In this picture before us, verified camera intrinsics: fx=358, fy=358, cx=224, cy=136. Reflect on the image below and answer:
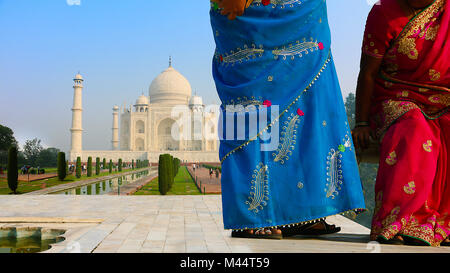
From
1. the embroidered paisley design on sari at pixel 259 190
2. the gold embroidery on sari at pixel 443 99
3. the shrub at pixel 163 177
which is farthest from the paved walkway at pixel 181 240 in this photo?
the shrub at pixel 163 177

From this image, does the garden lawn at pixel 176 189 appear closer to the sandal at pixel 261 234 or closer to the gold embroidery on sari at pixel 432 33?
the sandal at pixel 261 234

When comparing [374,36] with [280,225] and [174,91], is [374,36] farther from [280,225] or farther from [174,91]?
[174,91]

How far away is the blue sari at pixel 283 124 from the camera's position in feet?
4.87

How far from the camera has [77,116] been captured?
2402 cm

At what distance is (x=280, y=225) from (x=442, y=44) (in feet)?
3.65

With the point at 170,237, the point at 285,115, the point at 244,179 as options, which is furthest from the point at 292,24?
the point at 170,237

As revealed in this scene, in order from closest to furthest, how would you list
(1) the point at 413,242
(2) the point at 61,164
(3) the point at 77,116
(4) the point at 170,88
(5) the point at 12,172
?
1. (1) the point at 413,242
2. (5) the point at 12,172
3. (2) the point at 61,164
4. (3) the point at 77,116
5. (4) the point at 170,88

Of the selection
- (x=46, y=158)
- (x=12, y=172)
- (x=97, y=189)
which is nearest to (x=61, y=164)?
(x=97, y=189)

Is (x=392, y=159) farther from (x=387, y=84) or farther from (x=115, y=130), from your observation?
(x=115, y=130)

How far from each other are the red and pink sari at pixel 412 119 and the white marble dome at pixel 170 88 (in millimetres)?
27912

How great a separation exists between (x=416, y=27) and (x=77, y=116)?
24.8 meters

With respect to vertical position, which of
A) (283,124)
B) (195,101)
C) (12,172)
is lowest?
(12,172)

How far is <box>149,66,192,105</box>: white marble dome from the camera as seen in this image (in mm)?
29203

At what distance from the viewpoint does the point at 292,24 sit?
1562mm
